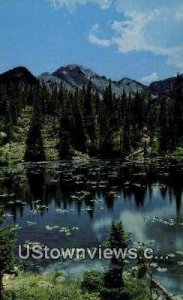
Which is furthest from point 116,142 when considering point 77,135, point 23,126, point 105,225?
point 105,225

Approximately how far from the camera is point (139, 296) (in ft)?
114

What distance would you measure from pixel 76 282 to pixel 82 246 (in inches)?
581

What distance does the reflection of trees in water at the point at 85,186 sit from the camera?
3303 inches

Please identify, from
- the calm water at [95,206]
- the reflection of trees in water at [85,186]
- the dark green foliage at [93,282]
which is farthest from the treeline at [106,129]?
the dark green foliage at [93,282]

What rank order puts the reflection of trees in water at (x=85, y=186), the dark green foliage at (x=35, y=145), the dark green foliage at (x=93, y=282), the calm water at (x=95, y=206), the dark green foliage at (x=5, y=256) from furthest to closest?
the dark green foliage at (x=35, y=145) → the reflection of trees in water at (x=85, y=186) → the calm water at (x=95, y=206) → the dark green foliage at (x=93, y=282) → the dark green foliage at (x=5, y=256)

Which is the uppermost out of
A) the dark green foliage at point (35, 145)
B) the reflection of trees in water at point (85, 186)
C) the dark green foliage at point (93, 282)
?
the dark green foliage at point (35, 145)

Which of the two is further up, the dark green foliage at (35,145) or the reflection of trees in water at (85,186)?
the dark green foliage at (35,145)

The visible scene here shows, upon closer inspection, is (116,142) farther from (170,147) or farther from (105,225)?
(105,225)

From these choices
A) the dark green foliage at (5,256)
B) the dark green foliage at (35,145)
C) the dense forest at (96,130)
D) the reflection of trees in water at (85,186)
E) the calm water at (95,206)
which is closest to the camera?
the dark green foliage at (5,256)

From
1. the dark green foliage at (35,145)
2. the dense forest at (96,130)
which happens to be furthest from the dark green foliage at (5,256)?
the dark green foliage at (35,145)

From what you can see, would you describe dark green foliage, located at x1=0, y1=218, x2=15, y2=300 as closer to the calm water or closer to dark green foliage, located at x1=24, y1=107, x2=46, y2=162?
the calm water

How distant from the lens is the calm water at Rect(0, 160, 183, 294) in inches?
2072

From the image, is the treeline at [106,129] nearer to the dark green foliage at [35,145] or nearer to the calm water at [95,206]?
the dark green foliage at [35,145]

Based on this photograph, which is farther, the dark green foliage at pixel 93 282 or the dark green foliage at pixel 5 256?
the dark green foliage at pixel 93 282
